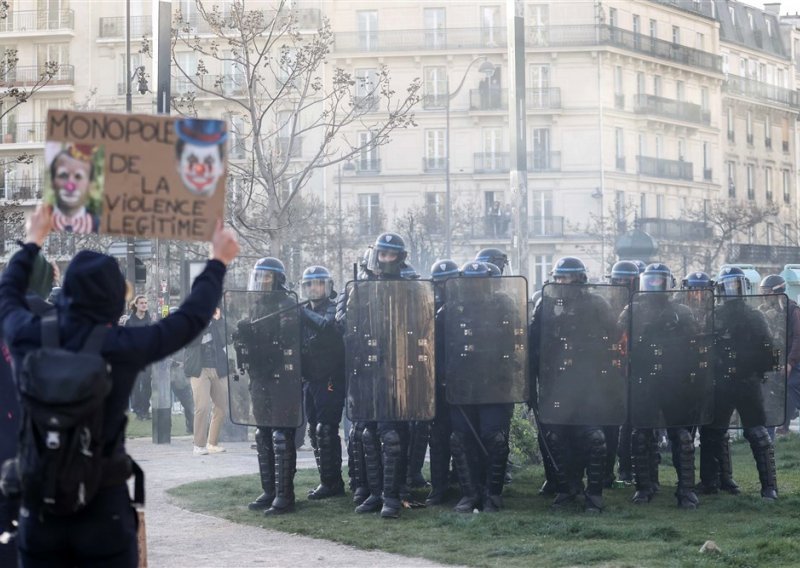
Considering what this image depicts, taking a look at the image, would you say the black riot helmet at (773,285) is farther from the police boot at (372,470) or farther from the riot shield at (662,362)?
the police boot at (372,470)

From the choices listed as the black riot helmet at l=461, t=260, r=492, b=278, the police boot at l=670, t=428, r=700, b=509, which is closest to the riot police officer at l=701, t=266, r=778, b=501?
the police boot at l=670, t=428, r=700, b=509

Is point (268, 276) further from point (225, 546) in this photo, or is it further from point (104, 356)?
point (104, 356)

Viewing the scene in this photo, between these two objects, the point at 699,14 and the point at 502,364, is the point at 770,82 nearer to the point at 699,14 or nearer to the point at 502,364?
the point at 699,14

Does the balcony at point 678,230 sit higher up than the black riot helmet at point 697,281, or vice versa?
the balcony at point 678,230

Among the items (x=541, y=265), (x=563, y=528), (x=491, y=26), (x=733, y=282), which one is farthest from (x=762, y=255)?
(x=563, y=528)

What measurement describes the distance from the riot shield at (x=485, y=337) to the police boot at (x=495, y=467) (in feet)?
0.94

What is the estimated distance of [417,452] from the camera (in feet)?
40.7

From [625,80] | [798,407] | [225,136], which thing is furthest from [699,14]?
[225,136]

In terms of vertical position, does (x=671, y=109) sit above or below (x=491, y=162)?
above

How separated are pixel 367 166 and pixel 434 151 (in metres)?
2.58

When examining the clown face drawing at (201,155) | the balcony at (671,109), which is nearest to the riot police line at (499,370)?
the clown face drawing at (201,155)

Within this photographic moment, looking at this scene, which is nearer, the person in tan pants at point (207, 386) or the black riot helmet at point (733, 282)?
the black riot helmet at point (733, 282)

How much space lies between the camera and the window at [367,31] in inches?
2320

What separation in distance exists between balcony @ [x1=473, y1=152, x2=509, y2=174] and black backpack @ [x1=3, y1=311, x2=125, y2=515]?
53.3 meters
